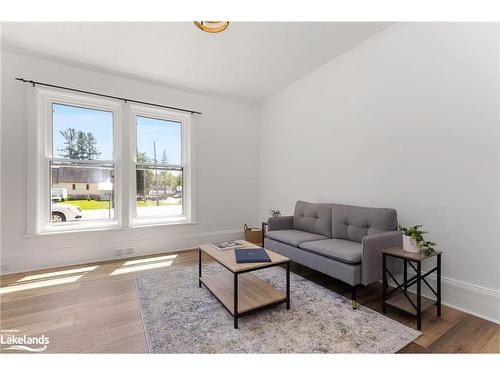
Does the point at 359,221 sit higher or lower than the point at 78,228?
higher

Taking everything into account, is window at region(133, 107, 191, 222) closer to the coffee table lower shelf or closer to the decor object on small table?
the decor object on small table

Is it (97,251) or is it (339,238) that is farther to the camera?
(97,251)

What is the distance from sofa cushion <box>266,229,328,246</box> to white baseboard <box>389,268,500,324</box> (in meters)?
1.18

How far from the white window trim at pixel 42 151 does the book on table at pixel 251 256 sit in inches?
94.2

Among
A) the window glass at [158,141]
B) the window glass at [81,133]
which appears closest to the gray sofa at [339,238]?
the window glass at [158,141]

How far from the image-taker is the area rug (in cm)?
154

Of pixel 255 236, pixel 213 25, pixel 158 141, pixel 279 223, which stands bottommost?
pixel 255 236

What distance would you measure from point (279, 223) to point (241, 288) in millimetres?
1319

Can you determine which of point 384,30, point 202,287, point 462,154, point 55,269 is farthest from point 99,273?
point 384,30

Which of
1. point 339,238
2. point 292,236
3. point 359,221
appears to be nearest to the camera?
point 359,221

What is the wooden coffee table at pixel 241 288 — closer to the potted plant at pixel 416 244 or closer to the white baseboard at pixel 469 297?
the potted plant at pixel 416 244

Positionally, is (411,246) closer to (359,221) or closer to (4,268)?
(359,221)

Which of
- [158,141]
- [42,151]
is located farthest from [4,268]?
[158,141]

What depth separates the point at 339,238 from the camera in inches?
108
